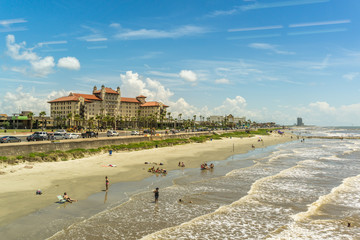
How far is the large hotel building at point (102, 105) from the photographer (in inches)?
5630

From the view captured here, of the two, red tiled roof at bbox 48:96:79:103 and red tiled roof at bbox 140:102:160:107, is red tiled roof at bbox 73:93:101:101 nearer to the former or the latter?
red tiled roof at bbox 48:96:79:103

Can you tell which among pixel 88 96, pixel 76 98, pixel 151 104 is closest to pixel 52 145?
pixel 76 98

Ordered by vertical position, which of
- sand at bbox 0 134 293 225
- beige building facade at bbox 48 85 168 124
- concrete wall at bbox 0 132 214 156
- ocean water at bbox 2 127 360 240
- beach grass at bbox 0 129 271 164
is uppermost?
Answer: beige building facade at bbox 48 85 168 124

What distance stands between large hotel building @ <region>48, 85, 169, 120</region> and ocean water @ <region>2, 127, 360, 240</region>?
107 m

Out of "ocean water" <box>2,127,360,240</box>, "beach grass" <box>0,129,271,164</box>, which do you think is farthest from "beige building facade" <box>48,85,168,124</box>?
"ocean water" <box>2,127,360,240</box>

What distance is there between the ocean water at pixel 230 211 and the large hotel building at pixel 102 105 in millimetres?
107262

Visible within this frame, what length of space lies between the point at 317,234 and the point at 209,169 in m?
20.7

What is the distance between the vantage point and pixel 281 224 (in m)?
18.0

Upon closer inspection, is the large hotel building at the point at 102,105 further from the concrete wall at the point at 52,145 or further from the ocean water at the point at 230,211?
the ocean water at the point at 230,211

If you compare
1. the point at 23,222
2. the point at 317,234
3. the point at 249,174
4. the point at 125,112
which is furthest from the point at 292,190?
the point at 125,112

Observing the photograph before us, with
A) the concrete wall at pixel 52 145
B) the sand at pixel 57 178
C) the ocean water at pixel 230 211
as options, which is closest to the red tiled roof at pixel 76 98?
the concrete wall at pixel 52 145

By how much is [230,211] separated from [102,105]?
146 meters

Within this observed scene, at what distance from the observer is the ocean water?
640 inches

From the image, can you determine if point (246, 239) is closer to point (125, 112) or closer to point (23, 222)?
point (23, 222)
